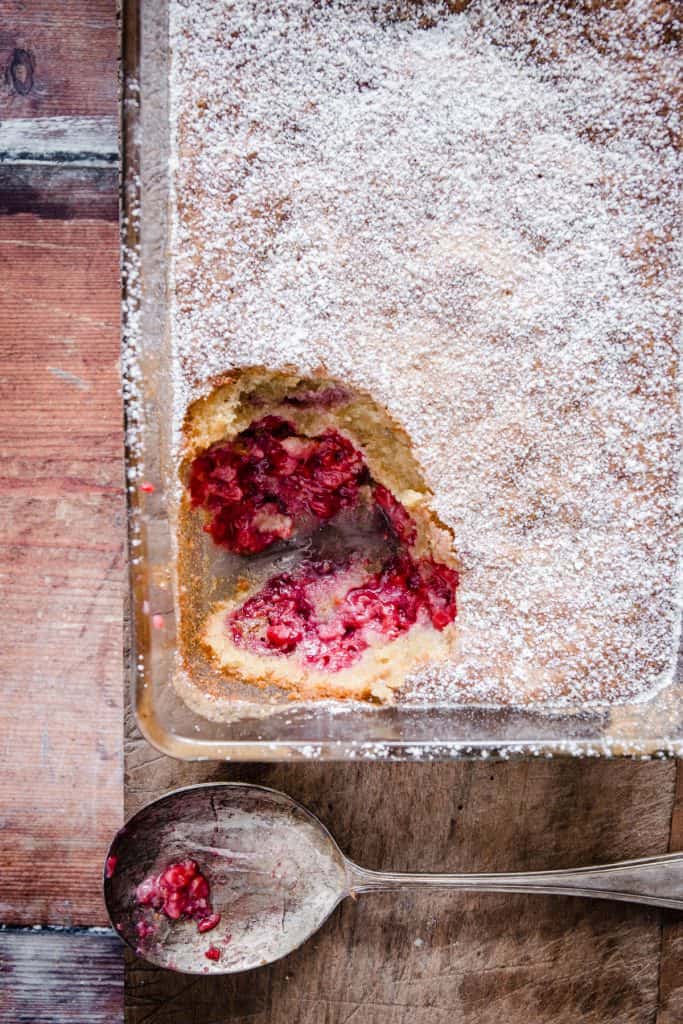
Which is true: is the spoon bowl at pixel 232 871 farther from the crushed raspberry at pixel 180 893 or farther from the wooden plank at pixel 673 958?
the wooden plank at pixel 673 958

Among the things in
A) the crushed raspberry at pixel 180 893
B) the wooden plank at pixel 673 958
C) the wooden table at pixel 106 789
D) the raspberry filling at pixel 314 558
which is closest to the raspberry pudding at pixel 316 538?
the raspberry filling at pixel 314 558

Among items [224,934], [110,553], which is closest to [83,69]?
[110,553]

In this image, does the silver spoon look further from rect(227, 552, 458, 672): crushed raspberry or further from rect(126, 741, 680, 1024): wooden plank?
rect(227, 552, 458, 672): crushed raspberry

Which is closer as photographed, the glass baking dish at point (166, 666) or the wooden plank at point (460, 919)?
the glass baking dish at point (166, 666)

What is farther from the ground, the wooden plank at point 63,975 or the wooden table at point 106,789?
the wooden table at point 106,789

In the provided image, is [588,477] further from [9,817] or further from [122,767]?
[9,817]

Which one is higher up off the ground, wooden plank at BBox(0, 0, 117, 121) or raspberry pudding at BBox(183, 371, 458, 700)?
wooden plank at BBox(0, 0, 117, 121)

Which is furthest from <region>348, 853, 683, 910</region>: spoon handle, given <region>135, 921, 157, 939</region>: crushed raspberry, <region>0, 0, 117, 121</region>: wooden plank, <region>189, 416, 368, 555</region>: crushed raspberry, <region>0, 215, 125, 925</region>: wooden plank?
<region>0, 0, 117, 121</region>: wooden plank
